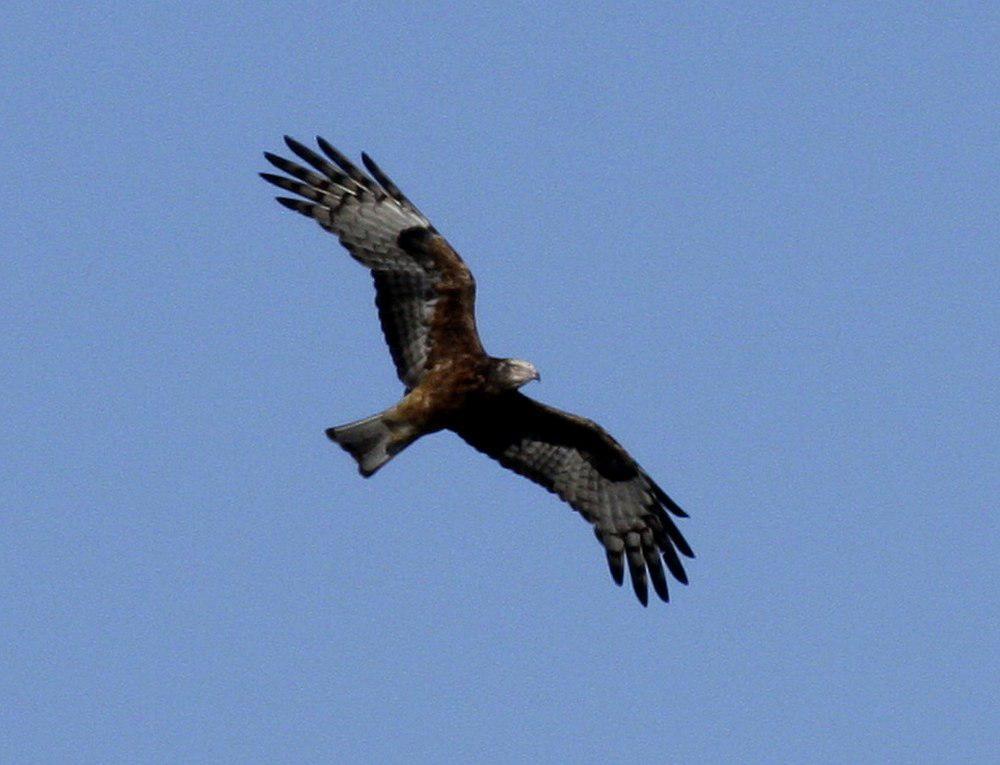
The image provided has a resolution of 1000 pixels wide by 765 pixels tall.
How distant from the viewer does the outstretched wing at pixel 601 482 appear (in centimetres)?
1594

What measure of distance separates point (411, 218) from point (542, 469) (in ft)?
7.67

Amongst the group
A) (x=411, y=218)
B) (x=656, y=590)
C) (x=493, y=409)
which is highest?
(x=411, y=218)

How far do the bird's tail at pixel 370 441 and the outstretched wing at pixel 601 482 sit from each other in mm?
930

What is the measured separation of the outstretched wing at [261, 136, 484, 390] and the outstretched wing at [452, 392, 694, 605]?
3.09 feet

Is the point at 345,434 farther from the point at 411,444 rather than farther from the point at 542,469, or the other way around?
the point at 542,469

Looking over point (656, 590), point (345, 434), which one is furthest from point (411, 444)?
point (656, 590)

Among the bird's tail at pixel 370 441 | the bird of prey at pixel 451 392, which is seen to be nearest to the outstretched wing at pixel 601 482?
the bird of prey at pixel 451 392

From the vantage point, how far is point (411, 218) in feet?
50.2

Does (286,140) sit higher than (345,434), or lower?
higher

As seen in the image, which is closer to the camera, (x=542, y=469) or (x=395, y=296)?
(x=395, y=296)

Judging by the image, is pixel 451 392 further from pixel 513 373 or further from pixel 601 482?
pixel 601 482

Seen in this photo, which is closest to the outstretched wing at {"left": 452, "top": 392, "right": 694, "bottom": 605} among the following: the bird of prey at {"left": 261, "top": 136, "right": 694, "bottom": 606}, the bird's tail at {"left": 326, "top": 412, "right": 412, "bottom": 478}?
the bird of prey at {"left": 261, "top": 136, "right": 694, "bottom": 606}

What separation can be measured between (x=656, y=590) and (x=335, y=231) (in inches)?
149

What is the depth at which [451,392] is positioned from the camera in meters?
14.9
